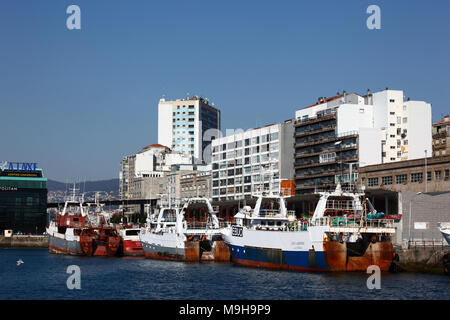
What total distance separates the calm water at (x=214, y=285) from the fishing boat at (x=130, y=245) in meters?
32.0

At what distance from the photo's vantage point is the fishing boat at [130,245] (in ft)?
358

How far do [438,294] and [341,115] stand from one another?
8707cm

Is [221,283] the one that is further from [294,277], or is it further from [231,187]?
[231,187]

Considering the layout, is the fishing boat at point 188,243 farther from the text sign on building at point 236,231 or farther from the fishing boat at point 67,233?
the fishing boat at point 67,233

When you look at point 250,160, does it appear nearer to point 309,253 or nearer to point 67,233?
point 67,233

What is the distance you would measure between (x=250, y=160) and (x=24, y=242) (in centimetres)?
6307

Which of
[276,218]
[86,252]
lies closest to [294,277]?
[276,218]

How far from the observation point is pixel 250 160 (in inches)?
6319

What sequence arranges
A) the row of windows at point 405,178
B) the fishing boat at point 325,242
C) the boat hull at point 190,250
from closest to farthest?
the fishing boat at point 325,242
the boat hull at point 190,250
the row of windows at point 405,178

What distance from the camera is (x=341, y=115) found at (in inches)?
5330

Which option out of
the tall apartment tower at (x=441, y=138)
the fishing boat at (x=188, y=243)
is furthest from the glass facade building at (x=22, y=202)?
the tall apartment tower at (x=441, y=138)

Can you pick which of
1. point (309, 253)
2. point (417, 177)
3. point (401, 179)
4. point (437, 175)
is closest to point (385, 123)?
point (401, 179)

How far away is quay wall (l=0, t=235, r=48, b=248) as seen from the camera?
16712 cm

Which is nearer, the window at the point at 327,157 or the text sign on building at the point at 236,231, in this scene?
the text sign on building at the point at 236,231
